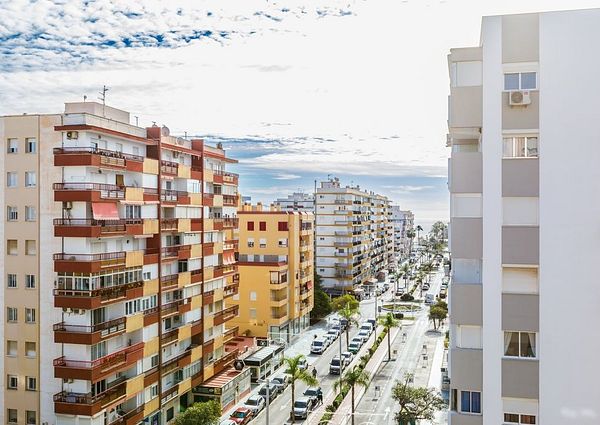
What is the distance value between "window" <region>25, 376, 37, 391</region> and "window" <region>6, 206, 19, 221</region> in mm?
8823

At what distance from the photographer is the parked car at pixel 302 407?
42969 mm

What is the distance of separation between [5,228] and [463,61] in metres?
26.8

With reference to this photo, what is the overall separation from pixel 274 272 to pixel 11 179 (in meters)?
35.5

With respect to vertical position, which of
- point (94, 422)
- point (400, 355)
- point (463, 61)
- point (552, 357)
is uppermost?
point (463, 61)

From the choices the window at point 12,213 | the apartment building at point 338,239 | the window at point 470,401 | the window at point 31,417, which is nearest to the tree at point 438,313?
the apartment building at point 338,239

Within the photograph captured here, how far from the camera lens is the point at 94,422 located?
30656 millimetres

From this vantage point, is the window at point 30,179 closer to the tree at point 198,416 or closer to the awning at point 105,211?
the awning at point 105,211

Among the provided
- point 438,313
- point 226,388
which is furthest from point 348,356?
point 226,388

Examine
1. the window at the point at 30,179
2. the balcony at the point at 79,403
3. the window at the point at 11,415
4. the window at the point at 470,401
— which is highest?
the window at the point at 30,179

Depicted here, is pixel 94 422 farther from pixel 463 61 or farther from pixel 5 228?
pixel 463 61

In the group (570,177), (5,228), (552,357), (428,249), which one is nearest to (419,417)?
(552,357)

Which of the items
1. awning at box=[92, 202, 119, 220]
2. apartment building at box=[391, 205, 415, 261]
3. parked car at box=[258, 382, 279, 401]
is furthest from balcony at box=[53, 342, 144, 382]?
apartment building at box=[391, 205, 415, 261]

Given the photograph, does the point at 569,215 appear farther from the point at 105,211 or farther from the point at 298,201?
the point at 298,201

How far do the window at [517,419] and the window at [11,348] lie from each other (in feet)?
88.6
